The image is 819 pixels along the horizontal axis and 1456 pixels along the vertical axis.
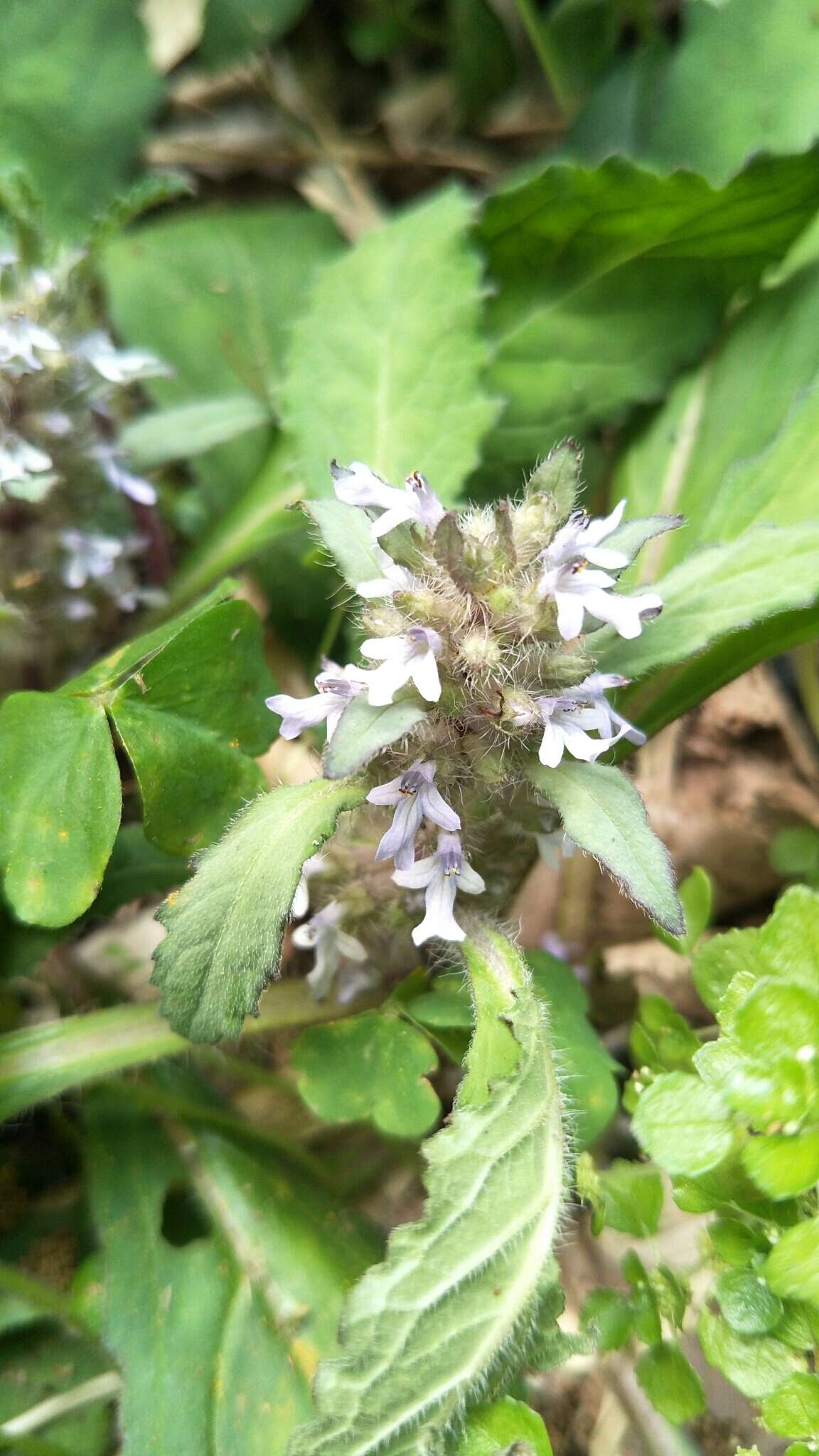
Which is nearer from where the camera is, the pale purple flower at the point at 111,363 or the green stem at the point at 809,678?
the pale purple flower at the point at 111,363

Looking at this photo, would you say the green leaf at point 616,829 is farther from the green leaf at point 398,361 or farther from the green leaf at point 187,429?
the green leaf at point 187,429

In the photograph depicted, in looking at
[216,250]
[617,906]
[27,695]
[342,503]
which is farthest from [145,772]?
[216,250]

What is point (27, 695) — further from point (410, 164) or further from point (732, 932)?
point (410, 164)

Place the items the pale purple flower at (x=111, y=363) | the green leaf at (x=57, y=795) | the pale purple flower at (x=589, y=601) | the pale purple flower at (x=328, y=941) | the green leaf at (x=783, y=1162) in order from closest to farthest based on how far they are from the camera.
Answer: the green leaf at (x=783, y=1162), the pale purple flower at (x=589, y=601), the green leaf at (x=57, y=795), the pale purple flower at (x=328, y=941), the pale purple flower at (x=111, y=363)

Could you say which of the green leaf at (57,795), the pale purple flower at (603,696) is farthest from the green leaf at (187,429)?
the pale purple flower at (603,696)

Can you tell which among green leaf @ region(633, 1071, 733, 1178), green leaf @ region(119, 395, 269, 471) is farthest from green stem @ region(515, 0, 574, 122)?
green leaf @ region(633, 1071, 733, 1178)

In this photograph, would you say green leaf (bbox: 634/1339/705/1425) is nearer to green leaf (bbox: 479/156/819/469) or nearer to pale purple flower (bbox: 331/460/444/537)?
pale purple flower (bbox: 331/460/444/537)

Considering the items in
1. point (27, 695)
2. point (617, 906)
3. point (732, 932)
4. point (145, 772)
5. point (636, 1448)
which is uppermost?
point (27, 695)
